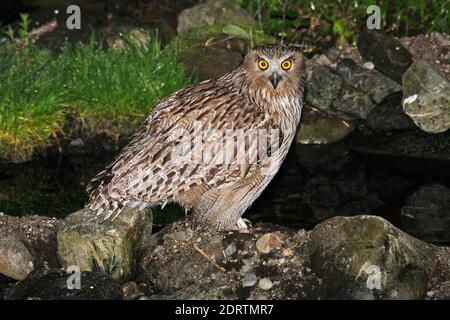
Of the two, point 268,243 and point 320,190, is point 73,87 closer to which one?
point 320,190

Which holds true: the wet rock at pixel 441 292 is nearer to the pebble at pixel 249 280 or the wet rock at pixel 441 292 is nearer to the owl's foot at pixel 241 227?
the pebble at pixel 249 280

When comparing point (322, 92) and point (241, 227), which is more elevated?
point (322, 92)

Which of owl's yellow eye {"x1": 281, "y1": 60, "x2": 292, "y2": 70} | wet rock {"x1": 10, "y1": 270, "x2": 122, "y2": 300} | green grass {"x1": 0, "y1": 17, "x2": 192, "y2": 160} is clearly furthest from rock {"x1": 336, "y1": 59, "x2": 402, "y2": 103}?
wet rock {"x1": 10, "y1": 270, "x2": 122, "y2": 300}

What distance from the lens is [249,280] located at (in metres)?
6.71

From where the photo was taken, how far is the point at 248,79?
23.9ft

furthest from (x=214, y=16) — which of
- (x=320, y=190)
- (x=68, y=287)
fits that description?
(x=68, y=287)

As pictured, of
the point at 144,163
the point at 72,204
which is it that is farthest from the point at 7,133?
the point at 144,163

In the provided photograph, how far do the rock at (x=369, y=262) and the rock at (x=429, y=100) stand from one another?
363cm

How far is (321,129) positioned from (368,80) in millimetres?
960

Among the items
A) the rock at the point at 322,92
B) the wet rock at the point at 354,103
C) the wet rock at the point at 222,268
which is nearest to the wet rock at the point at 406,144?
the wet rock at the point at 354,103

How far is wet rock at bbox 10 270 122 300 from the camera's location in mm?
6219

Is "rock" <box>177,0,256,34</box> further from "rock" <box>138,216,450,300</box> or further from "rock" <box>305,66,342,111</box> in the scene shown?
"rock" <box>138,216,450,300</box>

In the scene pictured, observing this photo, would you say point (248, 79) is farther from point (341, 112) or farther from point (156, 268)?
point (341, 112)

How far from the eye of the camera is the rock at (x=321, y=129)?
10.2 m
